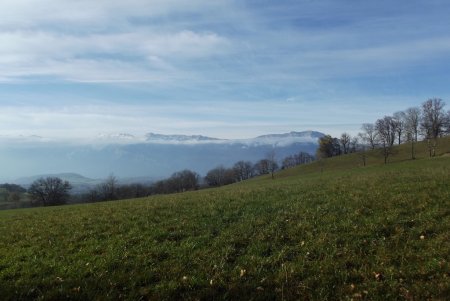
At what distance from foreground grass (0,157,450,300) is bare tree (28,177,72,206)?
11079cm

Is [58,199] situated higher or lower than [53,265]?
lower

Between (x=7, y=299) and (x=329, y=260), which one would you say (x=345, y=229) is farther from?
(x=7, y=299)

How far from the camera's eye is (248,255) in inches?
409

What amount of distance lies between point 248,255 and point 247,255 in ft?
0.09

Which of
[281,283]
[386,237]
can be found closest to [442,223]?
[386,237]

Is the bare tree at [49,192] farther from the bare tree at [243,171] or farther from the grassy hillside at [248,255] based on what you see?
the grassy hillside at [248,255]

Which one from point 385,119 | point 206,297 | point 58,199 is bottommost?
point 58,199

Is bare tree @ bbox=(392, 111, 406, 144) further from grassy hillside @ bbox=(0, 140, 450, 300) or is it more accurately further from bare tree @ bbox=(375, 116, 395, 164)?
grassy hillside @ bbox=(0, 140, 450, 300)

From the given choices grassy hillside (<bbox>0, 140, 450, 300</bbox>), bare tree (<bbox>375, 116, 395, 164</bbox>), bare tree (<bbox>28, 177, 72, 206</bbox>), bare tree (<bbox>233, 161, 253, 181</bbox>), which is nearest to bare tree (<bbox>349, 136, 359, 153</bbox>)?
bare tree (<bbox>375, 116, 395, 164</bbox>)

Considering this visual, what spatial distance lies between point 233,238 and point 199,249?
4.22 ft

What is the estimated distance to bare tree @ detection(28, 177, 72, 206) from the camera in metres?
117

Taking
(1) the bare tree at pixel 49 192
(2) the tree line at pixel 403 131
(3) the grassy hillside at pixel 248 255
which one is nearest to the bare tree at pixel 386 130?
(2) the tree line at pixel 403 131

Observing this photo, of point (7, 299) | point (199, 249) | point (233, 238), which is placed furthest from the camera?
point (233, 238)

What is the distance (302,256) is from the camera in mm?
10070
